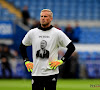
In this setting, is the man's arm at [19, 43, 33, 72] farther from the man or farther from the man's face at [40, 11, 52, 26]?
the man's face at [40, 11, 52, 26]

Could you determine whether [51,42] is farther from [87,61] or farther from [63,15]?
[63,15]

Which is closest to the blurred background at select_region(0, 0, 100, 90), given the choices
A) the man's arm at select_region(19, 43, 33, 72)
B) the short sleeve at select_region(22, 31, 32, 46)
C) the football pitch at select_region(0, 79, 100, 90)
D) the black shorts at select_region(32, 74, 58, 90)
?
the football pitch at select_region(0, 79, 100, 90)

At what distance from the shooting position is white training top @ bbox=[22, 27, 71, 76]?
6109 millimetres

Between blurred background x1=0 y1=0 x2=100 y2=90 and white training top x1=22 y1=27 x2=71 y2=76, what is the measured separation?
38.4 feet

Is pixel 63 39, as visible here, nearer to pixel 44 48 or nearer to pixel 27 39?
pixel 44 48

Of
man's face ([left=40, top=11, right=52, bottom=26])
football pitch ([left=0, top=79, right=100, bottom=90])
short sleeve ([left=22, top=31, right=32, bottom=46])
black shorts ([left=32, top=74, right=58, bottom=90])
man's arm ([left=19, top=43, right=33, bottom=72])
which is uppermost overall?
man's face ([left=40, top=11, right=52, bottom=26])

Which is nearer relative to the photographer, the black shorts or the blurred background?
the black shorts

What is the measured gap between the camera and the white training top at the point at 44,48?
6109 mm

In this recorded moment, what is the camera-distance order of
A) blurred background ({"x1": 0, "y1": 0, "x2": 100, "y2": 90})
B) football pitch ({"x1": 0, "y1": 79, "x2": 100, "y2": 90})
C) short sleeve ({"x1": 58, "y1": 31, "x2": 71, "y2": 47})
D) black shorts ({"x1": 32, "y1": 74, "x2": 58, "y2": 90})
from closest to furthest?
1. black shorts ({"x1": 32, "y1": 74, "x2": 58, "y2": 90})
2. short sleeve ({"x1": 58, "y1": 31, "x2": 71, "y2": 47})
3. football pitch ({"x1": 0, "y1": 79, "x2": 100, "y2": 90})
4. blurred background ({"x1": 0, "y1": 0, "x2": 100, "y2": 90})

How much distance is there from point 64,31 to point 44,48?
16.7m

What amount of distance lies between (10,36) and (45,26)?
14.2 m

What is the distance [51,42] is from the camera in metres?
6.14

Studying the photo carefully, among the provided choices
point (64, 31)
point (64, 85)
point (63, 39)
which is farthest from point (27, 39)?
point (64, 31)

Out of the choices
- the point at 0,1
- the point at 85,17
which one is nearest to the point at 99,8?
the point at 85,17
